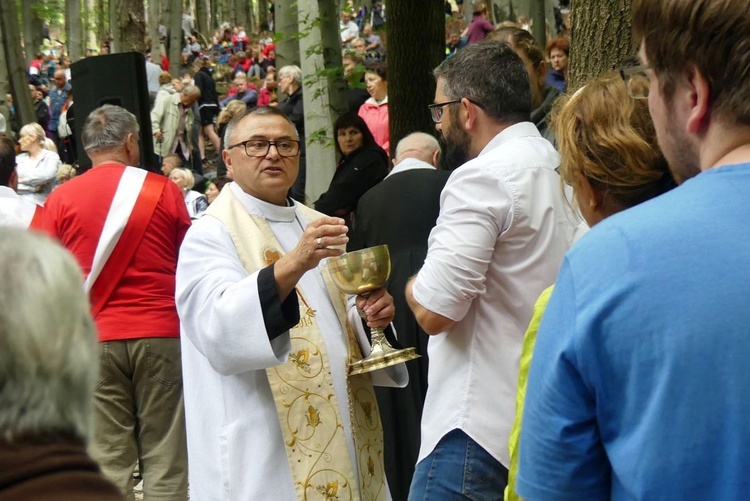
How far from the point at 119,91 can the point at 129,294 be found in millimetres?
2739

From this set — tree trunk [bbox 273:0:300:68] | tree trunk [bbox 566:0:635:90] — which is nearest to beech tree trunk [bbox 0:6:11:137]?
tree trunk [bbox 273:0:300:68]

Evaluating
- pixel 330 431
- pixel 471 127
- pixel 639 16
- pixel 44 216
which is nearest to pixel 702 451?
pixel 639 16

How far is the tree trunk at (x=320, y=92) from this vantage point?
387 inches

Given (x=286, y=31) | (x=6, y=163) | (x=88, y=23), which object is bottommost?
(x=6, y=163)

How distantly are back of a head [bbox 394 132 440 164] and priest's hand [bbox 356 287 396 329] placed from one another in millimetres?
2787

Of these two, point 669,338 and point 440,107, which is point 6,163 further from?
point 669,338

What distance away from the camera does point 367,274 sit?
12.0ft

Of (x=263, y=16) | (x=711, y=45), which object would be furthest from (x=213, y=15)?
(x=711, y=45)

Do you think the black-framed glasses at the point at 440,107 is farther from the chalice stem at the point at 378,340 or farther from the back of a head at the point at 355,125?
the back of a head at the point at 355,125

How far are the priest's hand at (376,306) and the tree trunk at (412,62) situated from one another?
4.70m

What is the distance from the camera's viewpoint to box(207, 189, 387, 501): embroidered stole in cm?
387

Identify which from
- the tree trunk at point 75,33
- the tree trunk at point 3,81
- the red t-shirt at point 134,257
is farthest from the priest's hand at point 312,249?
the tree trunk at point 75,33

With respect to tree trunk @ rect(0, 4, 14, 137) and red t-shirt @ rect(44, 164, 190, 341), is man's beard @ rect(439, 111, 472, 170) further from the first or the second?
tree trunk @ rect(0, 4, 14, 137)

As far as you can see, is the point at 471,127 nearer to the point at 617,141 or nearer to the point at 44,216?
the point at 617,141
